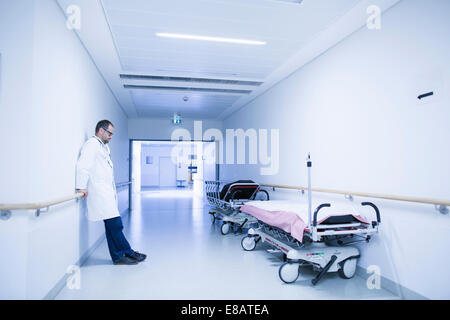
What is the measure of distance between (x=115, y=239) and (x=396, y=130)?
3.44 metres

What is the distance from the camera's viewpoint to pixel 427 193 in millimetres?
2408

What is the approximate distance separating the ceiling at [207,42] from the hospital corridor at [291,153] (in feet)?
0.09

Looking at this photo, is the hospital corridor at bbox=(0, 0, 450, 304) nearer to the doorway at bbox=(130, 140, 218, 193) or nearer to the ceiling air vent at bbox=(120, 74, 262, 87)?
the ceiling air vent at bbox=(120, 74, 262, 87)

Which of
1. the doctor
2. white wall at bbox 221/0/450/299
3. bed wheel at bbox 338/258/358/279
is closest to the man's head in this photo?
the doctor

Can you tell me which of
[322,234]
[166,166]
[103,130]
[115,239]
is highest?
[103,130]

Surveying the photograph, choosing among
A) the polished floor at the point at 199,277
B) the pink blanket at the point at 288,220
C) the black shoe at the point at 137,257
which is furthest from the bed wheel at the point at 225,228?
the black shoe at the point at 137,257

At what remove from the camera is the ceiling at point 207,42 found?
285cm

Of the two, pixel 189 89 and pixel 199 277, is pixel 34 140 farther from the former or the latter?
pixel 189 89

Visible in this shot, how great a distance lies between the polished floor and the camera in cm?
263

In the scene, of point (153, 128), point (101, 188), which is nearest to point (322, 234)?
point (101, 188)

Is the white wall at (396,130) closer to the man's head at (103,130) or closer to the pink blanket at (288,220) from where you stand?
the pink blanket at (288,220)

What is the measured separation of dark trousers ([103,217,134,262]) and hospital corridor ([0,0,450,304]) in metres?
0.03

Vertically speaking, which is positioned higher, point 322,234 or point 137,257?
point 322,234

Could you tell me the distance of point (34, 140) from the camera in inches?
85.6
